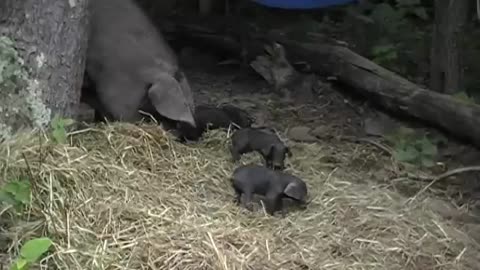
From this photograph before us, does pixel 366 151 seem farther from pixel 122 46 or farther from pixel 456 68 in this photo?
pixel 122 46

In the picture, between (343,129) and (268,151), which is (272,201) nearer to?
(268,151)


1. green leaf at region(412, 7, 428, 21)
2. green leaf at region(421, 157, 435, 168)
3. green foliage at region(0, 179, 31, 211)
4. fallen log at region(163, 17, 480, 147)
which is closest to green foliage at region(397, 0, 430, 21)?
green leaf at region(412, 7, 428, 21)

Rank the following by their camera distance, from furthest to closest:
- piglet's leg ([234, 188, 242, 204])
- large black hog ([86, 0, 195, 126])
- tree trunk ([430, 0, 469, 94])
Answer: tree trunk ([430, 0, 469, 94]) → large black hog ([86, 0, 195, 126]) → piglet's leg ([234, 188, 242, 204])

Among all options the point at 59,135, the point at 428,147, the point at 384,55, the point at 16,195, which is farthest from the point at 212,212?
the point at 384,55

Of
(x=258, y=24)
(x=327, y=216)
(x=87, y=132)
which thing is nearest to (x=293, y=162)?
(x=327, y=216)

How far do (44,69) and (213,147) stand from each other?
871 millimetres

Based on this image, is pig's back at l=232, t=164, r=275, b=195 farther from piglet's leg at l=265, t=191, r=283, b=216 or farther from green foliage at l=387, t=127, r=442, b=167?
green foliage at l=387, t=127, r=442, b=167

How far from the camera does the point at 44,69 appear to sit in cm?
388

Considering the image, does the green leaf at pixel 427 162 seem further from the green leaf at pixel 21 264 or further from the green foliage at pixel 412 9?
the green foliage at pixel 412 9

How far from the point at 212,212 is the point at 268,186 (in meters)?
0.25

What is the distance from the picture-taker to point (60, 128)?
3.64m

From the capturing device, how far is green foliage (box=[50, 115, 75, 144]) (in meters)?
3.61

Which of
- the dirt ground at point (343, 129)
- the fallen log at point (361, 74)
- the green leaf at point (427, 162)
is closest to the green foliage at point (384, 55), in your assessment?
the fallen log at point (361, 74)

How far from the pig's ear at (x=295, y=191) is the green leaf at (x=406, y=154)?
A: 2.43 ft
